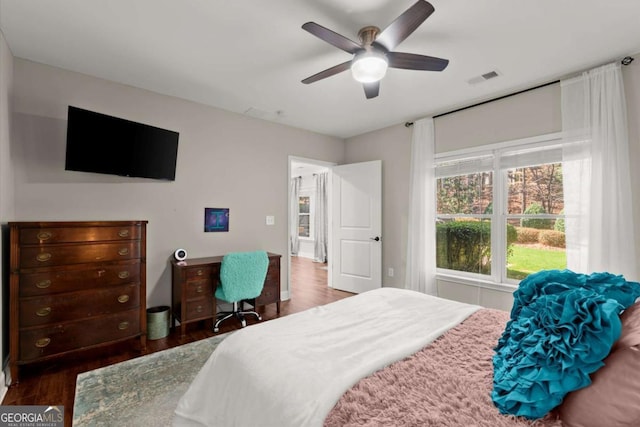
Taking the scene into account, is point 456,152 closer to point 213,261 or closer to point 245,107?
point 245,107

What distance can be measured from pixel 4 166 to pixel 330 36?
260cm

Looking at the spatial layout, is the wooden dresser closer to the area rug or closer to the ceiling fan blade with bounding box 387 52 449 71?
the area rug

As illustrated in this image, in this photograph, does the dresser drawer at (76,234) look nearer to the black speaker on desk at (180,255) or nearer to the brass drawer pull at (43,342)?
the black speaker on desk at (180,255)

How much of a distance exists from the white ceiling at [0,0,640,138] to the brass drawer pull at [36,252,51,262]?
1.67m

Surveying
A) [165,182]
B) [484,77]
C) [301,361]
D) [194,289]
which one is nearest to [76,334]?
[194,289]

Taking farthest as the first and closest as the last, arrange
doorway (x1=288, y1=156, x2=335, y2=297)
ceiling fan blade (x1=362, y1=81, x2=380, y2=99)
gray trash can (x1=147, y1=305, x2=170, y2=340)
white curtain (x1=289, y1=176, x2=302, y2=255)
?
white curtain (x1=289, y1=176, x2=302, y2=255) < doorway (x1=288, y1=156, x2=335, y2=297) < gray trash can (x1=147, y1=305, x2=170, y2=340) < ceiling fan blade (x1=362, y1=81, x2=380, y2=99)

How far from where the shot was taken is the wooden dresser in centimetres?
214

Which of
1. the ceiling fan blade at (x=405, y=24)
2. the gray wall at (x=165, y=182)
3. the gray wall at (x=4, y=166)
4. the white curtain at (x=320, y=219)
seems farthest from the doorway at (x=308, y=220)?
the ceiling fan blade at (x=405, y=24)

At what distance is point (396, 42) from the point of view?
1.91 m

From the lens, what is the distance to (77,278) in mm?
2377

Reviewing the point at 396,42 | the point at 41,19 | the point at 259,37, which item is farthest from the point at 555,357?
the point at 41,19

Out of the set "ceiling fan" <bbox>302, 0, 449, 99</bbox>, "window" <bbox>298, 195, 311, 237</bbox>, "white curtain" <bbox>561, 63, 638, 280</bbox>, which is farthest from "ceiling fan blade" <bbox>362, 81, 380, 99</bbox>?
"window" <bbox>298, 195, 311, 237</bbox>

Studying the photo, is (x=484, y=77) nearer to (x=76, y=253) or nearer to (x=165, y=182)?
(x=165, y=182)

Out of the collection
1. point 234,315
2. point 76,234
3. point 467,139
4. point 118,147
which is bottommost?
point 234,315
